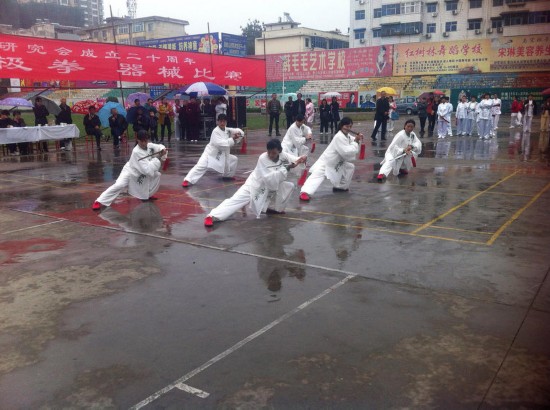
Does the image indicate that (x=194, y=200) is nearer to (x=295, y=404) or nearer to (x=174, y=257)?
(x=174, y=257)

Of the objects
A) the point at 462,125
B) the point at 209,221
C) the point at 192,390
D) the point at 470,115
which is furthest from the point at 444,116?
the point at 192,390

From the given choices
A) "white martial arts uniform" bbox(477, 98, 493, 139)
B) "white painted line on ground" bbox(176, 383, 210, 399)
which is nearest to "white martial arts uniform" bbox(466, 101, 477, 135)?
"white martial arts uniform" bbox(477, 98, 493, 139)

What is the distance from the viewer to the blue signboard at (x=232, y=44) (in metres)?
39.4

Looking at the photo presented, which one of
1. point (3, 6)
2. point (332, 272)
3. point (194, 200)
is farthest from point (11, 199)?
point (3, 6)

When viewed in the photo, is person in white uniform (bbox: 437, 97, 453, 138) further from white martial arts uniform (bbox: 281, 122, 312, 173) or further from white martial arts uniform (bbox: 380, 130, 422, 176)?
white martial arts uniform (bbox: 380, 130, 422, 176)

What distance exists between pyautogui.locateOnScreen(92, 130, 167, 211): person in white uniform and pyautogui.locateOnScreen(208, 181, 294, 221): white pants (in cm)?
195

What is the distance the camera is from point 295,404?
2.93 m

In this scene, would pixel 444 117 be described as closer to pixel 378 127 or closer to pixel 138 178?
pixel 378 127

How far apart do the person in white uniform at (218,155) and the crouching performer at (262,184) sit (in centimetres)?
315

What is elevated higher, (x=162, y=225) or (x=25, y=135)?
A: (x=25, y=135)

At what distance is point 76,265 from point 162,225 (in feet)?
5.86

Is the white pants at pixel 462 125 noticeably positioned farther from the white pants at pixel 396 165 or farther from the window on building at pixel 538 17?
the window on building at pixel 538 17

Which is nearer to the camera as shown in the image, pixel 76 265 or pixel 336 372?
pixel 336 372

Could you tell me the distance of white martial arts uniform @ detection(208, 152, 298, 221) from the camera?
7.12 metres
